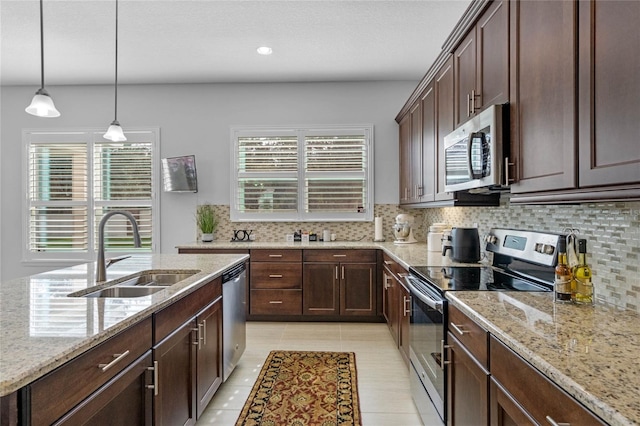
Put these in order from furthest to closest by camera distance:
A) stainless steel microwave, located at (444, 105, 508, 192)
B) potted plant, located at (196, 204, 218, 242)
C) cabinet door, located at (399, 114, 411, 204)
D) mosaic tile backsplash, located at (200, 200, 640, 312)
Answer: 1. potted plant, located at (196, 204, 218, 242)
2. cabinet door, located at (399, 114, 411, 204)
3. stainless steel microwave, located at (444, 105, 508, 192)
4. mosaic tile backsplash, located at (200, 200, 640, 312)

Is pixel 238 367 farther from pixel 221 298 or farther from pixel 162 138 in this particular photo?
pixel 162 138

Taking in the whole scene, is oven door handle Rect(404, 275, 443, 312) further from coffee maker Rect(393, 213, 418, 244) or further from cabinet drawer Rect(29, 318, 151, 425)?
coffee maker Rect(393, 213, 418, 244)

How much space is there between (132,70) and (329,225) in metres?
2.96

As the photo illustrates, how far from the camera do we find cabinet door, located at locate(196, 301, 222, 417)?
7.02ft

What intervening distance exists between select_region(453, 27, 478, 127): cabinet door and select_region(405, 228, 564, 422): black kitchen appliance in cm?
81

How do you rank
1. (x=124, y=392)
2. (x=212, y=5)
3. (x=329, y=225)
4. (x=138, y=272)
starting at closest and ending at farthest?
1. (x=124, y=392)
2. (x=138, y=272)
3. (x=212, y=5)
4. (x=329, y=225)

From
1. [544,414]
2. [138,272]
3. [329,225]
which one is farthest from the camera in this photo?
[329,225]

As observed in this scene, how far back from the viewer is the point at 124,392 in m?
1.38

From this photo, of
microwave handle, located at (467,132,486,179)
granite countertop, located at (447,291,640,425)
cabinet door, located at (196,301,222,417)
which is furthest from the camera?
cabinet door, located at (196,301,222,417)

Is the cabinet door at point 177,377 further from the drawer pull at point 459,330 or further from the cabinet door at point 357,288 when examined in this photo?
the cabinet door at point 357,288

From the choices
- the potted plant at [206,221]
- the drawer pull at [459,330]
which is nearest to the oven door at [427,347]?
the drawer pull at [459,330]

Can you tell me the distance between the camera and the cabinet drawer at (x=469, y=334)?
1.37 m

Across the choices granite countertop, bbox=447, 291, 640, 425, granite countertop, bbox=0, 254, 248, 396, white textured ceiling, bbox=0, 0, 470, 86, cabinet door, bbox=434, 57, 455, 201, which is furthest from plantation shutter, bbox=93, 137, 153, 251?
granite countertop, bbox=447, 291, 640, 425

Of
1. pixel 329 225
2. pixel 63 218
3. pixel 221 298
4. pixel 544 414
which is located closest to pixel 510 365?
pixel 544 414
